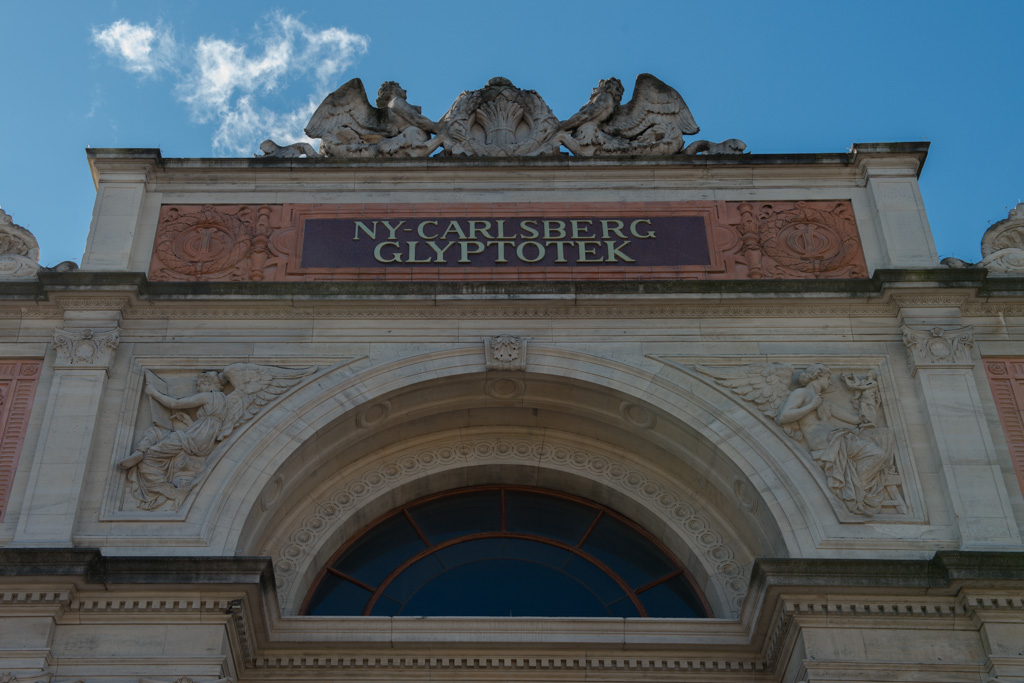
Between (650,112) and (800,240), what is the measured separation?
2.97 metres

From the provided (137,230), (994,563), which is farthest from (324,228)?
(994,563)

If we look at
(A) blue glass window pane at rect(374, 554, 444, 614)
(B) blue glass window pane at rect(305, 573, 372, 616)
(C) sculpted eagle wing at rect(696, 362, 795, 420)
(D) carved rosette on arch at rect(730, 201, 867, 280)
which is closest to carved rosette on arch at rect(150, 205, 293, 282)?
(B) blue glass window pane at rect(305, 573, 372, 616)

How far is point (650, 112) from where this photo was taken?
1748 centimetres

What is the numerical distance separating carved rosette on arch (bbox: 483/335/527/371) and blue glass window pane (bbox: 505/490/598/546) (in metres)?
1.79

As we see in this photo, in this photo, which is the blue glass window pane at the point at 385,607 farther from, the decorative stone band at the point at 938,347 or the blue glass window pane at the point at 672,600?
the decorative stone band at the point at 938,347

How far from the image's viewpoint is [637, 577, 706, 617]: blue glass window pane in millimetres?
14242

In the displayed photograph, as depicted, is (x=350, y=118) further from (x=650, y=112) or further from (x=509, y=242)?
(x=650, y=112)

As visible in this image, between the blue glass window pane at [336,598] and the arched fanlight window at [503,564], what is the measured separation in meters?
0.01

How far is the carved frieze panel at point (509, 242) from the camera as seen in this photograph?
1545cm

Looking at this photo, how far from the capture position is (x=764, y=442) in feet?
45.0

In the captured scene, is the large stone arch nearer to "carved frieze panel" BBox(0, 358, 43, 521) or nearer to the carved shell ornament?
"carved frieze panel" BBox(0, 358, 43, 521)

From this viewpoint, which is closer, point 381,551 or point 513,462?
point 381,551

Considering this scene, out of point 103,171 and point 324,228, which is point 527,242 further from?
point 103,171

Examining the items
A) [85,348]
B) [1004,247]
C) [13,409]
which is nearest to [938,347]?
[1004,247]
